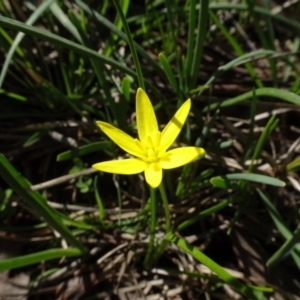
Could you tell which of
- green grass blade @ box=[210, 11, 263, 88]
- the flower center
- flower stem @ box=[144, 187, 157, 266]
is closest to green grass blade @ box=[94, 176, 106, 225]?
flower stem @ box=[144, 187, 157, 266]

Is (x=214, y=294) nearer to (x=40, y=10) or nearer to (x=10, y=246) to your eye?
(x=10, y=246)

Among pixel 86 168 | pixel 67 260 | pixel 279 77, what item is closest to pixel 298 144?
pixel 279 77

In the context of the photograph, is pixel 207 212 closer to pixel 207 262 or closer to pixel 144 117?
pixel 207 262

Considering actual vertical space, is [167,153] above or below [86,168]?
below

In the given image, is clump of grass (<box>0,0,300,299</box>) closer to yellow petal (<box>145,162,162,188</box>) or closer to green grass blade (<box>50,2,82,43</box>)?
green grass blade (<box>50,2,82,43</box>)

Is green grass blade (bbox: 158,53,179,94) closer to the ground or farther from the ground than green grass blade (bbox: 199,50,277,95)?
closer to the ground

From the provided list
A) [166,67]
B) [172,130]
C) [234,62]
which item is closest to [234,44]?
[234,62]

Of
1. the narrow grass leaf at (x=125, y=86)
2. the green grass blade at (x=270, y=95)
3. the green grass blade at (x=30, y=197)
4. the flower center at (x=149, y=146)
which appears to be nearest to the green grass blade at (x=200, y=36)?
the green grass blade at (x=270, y=95)
